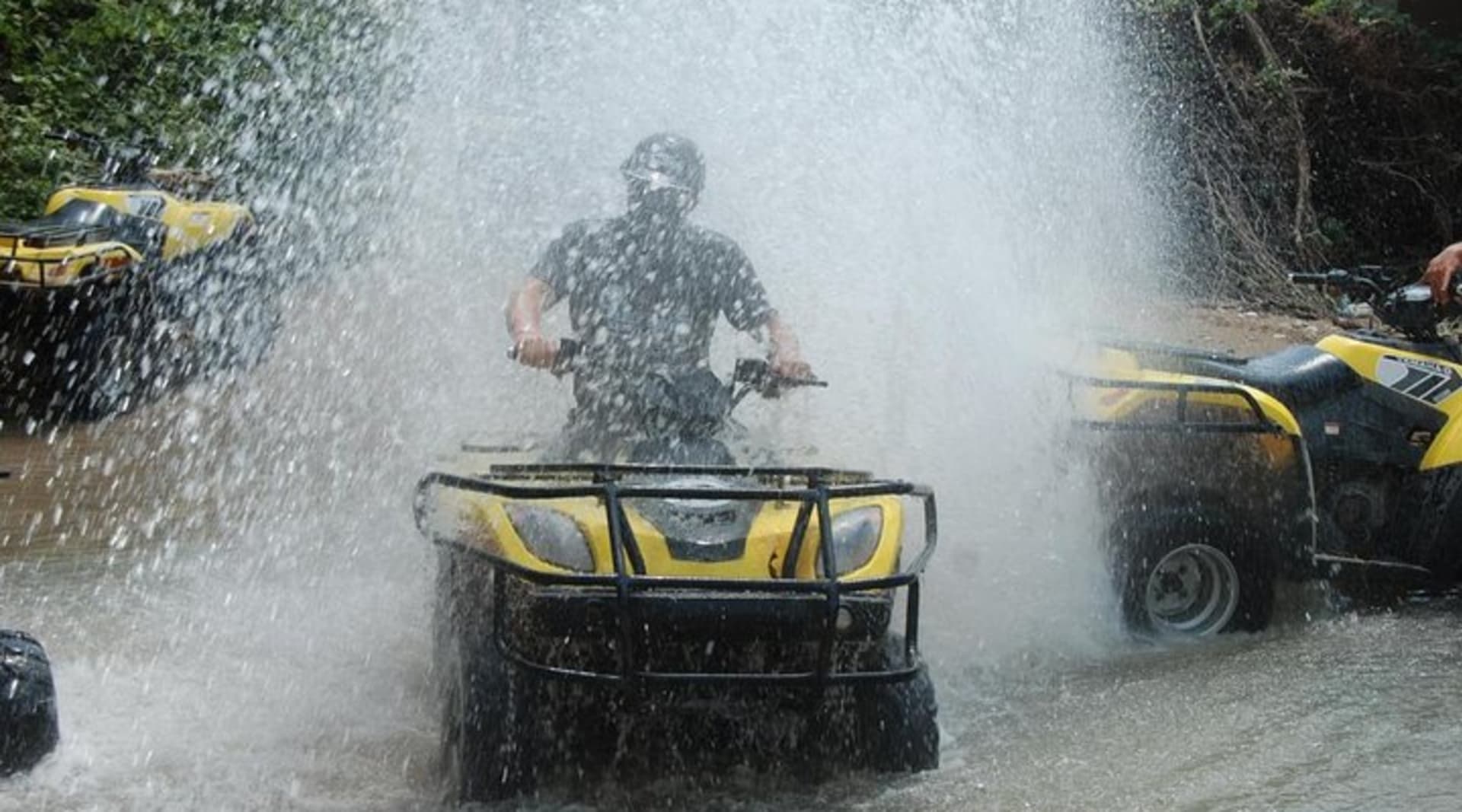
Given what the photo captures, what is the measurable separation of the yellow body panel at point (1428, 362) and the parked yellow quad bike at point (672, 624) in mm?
3100

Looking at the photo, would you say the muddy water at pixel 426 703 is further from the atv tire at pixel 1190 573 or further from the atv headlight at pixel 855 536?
the atv headlight at pixel 855 536

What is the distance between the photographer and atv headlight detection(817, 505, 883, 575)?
491 cm

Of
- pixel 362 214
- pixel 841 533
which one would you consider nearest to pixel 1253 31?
pixel 362 214

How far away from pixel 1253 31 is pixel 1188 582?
1008 centimetres

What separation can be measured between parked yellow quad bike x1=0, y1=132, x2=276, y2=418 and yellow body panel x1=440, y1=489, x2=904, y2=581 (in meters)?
6.51

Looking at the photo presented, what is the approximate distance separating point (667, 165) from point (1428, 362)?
3.31 meters

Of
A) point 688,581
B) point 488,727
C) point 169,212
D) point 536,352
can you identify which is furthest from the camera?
point 169,212

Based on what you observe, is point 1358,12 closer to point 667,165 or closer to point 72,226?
point 72,226

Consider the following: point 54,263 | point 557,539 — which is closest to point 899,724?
point 557,539

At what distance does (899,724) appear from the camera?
16.2 feet

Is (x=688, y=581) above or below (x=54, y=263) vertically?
below

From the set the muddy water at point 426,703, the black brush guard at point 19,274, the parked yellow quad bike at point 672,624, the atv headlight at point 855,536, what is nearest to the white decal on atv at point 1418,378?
the muddy water at point 426,703

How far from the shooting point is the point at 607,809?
15.8 ft

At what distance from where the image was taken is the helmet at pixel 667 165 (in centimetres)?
647
